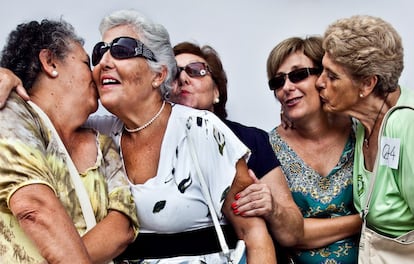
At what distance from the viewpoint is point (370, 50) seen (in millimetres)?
2449

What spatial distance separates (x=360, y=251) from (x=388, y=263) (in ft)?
0.36

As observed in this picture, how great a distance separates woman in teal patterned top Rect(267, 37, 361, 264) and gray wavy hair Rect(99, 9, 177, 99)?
23.6 inches

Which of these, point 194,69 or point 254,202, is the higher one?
point 194,69

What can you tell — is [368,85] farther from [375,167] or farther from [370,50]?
[375,167]

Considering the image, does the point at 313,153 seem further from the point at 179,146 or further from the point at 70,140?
the point at 70,140

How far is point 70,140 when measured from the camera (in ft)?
7.20

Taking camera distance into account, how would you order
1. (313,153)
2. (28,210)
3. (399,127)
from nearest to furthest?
(28,210)
(399,127)
(313,153)

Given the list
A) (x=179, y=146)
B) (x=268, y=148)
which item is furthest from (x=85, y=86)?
(x=268, y=148)

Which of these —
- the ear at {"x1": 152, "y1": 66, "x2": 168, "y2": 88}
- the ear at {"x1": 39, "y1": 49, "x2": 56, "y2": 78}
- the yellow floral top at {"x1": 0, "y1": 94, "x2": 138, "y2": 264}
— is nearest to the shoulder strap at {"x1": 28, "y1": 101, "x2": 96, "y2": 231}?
the yellow floral top at {"x1": 0, "y1": 94, "x2": 138, "y2": 264}

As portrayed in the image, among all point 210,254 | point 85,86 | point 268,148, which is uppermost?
point 85,86

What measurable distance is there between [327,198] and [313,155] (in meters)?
0.20

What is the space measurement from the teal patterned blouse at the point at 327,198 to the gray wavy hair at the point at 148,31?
679 mm

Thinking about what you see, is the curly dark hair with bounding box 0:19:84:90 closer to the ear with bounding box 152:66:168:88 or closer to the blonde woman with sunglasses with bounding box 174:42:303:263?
the ear with bounding box 152:66:168:88

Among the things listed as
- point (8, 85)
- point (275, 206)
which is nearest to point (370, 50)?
point (275, 206)
